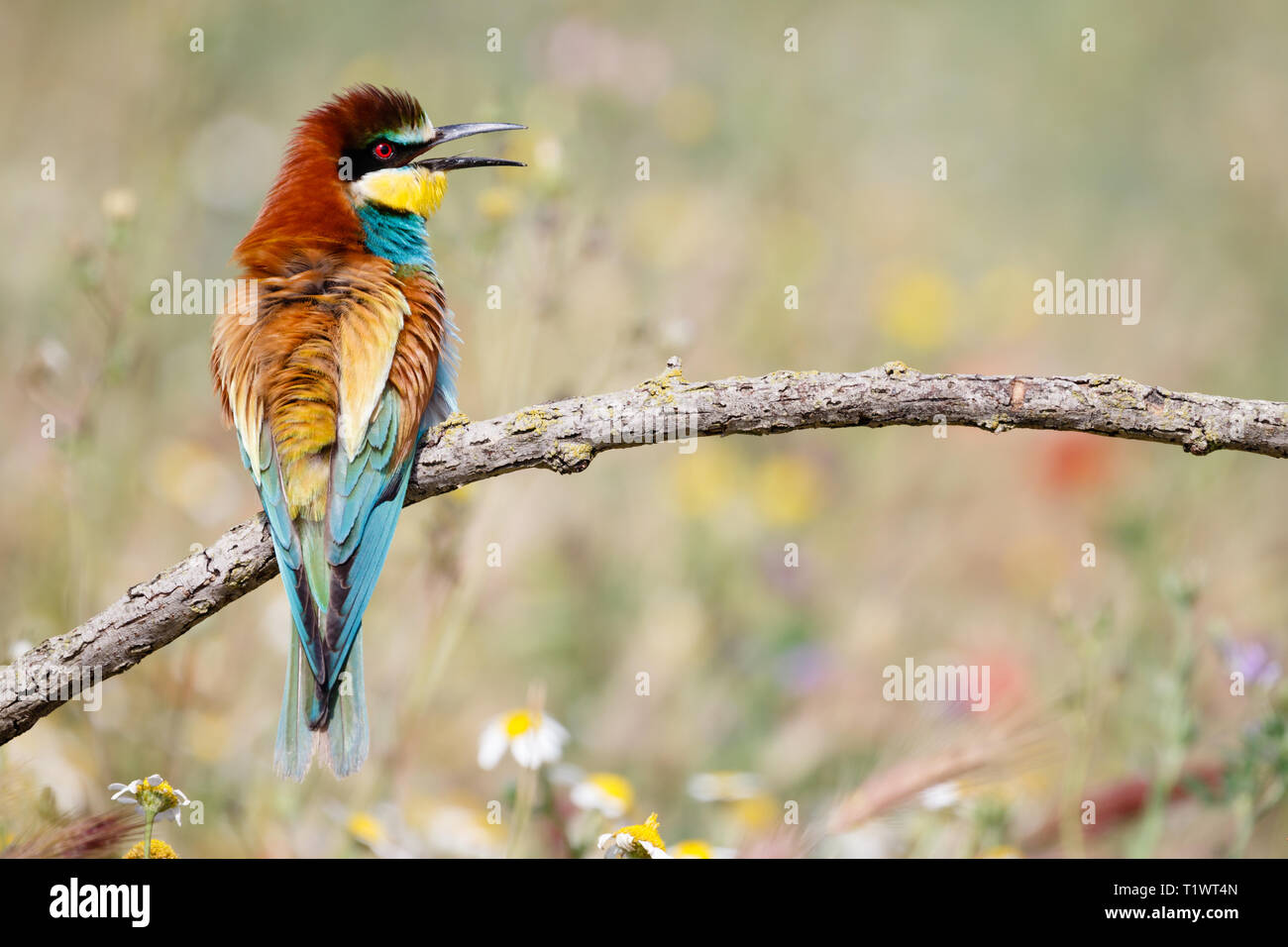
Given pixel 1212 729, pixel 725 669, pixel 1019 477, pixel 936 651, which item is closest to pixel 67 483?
pixel 725 669

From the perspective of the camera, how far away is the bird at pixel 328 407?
1766mm

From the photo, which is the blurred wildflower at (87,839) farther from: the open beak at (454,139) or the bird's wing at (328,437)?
Result: the open beak at (454,139)

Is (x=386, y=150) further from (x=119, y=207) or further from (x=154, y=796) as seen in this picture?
(x=154, y=796)

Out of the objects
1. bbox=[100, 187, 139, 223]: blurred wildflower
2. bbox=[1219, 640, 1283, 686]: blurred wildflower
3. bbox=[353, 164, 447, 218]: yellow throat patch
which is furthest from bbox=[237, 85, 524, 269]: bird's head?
bbox=[1219, 640, 1283, 686]: blurred wildflower

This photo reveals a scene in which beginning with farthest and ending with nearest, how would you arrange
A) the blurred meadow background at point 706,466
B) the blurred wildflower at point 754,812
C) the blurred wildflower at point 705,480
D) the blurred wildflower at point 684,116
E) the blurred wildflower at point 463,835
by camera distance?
Answer: the blurred wildflower at point 684,116 → the blurred wildflower at point 705,480 → the blurred wildflower at point 754,812 → the blurred meadow background at point 706,466 → the blurred wildflower at point 463,835

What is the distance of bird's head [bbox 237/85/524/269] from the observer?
7.44 feet

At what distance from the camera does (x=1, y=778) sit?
5.53ft

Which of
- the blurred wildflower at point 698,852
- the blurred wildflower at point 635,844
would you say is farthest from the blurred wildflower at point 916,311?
the blurred wildflower at point 635,844

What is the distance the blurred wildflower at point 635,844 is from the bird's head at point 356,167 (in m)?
1.25

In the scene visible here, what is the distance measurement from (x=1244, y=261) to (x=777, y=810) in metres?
2.72

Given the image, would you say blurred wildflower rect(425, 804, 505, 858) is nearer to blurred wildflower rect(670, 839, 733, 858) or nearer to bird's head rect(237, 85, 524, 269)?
blurred wildflower rect(670, 839, 733, 858)

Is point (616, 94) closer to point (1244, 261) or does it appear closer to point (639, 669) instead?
point (639, 669)

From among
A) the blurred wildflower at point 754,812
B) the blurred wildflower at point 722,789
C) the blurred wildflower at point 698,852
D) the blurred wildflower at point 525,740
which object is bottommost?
the blurred wildflower at point 754,812

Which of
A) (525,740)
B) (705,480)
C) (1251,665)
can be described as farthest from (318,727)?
(705,480)
